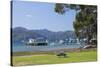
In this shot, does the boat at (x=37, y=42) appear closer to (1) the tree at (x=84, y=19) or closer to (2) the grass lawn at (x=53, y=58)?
(2) the grass lawn at (x=53, y=58)

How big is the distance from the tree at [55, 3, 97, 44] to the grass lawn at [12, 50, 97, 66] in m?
0.21

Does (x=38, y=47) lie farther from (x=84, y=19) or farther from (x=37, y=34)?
(x=84, y=19)

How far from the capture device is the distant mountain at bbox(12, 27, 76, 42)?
2674mm

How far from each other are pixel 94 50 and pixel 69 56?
1.38 feet

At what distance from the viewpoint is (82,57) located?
2.97 m

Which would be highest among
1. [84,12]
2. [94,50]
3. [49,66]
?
[84,12]

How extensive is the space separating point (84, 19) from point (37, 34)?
2.44ft

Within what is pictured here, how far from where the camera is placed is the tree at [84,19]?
2.93 metres

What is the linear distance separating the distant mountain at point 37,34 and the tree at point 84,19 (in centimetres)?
14
